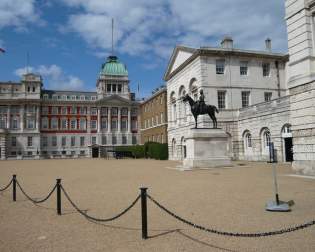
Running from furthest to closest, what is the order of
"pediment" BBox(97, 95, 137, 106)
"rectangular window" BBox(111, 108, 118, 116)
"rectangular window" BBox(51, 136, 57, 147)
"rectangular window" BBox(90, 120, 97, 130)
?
"rectangular window" BBox(111, 108, 118, 116)
"rectangular window" BBox(90, 120, 97, 130)
"pediment" BBox(97, 95, 137, 106)
"rectangular window" BBox(51, 136, 57, 147)

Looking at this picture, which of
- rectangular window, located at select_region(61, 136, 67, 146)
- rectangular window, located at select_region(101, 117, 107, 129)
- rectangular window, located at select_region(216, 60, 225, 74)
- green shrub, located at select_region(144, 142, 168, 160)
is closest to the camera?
rectangular window, located at select_region(216, 60, 225, 74)

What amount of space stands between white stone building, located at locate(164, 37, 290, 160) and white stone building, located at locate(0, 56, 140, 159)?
4533cm

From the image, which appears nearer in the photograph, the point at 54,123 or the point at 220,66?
the point at 220,66

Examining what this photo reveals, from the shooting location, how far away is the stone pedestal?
72.2ft

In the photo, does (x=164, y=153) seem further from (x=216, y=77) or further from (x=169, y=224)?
(x=169, y=224)

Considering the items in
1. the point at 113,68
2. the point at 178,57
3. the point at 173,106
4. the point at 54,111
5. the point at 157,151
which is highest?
the point at 113,68

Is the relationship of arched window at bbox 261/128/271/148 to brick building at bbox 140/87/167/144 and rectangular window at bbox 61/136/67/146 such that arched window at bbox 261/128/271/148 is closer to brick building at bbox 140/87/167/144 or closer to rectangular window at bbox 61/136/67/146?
brick building at bbox 140/87/167/144

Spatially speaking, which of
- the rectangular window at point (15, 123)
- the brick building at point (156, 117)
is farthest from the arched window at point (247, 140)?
the rectangular window at point (15, 123)

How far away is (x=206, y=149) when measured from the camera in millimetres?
22391

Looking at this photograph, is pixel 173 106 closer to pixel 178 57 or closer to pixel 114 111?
pixel 178 57

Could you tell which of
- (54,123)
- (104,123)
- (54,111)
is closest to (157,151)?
(104,123)

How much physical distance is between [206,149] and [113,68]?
6726 centimetres

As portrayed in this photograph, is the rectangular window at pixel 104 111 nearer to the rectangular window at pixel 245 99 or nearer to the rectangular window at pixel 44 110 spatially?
the rectangular window at pixel 44 110

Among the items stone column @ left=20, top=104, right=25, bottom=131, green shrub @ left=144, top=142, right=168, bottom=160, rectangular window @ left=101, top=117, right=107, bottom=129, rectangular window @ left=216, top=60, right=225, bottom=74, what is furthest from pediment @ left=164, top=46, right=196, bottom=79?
stone column @ left=20, top=104, right=25, bottom=131
